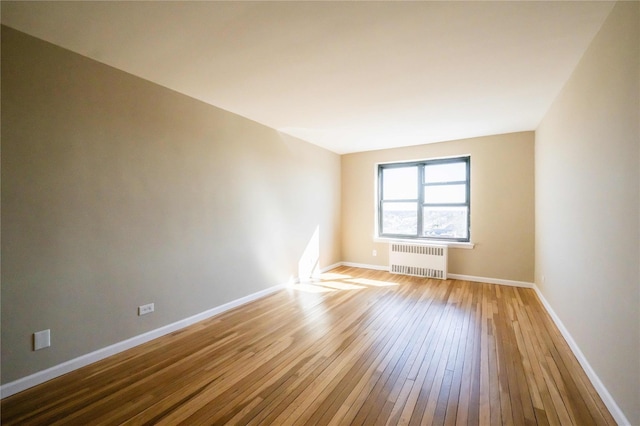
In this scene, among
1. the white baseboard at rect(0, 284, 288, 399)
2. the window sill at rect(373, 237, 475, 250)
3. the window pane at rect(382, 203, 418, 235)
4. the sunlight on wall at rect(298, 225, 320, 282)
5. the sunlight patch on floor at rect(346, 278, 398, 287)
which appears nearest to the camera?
the white baseboard at rect(0, 284, 288, 399)

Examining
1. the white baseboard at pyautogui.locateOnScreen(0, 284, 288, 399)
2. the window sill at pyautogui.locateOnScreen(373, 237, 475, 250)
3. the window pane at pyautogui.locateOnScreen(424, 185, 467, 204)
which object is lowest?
the white baseboard at pyautogui.locateOnScreen(0, 284, 288, 399)

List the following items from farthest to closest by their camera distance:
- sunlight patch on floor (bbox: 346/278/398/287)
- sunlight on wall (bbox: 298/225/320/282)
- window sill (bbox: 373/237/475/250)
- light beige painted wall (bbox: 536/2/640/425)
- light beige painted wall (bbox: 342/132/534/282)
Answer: sunlight on wall (bbox: 298/225/320/282) < window sill (bbox: 373/237/475/250) < sunlight patch on floor (bbox: 346/278/398/287) < light beige painted wall (bbox: 342/132/534/282) < light beige painted wall (bbox: 536/2/640/425)

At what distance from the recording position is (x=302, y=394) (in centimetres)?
186

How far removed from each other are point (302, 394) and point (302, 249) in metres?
3.14

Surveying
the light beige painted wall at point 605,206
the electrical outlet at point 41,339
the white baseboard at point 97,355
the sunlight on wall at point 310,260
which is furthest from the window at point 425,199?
the electrical outlet at point 41,339

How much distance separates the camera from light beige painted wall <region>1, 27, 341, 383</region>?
1925 mm

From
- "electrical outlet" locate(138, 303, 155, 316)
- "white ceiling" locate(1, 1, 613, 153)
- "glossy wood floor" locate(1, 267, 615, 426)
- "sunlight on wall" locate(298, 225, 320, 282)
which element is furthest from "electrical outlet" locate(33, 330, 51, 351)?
"sunlight on wall" locate(298, 225, 320, 282)

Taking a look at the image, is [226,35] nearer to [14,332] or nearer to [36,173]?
[36,173]

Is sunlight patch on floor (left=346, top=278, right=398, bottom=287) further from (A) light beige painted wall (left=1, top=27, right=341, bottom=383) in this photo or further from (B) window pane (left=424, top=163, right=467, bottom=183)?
(B) window pane (left=424, top=163, right=467, bottom=183)

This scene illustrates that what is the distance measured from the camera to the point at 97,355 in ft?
7.55

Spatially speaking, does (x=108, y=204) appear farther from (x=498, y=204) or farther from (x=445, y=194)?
(x=498, y=204)

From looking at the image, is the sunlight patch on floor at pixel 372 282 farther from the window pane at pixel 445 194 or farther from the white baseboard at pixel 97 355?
the white baseboard at pixel 97 355

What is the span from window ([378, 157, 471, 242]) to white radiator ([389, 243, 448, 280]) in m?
0.42

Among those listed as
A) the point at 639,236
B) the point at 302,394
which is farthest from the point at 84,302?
the point at 639,236
